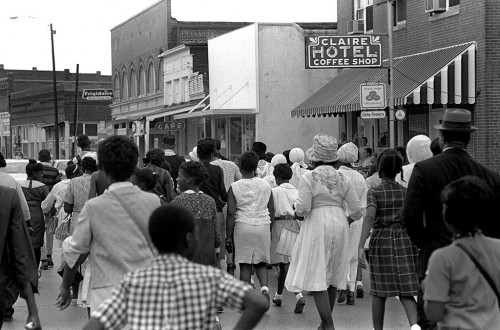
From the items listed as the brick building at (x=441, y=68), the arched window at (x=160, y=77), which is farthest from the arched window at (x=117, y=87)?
the brick building at (x=441, y=68)

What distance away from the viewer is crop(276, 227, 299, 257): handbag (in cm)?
1277

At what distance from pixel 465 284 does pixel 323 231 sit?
5084 millimetres

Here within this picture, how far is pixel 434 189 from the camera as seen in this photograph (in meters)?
6.59

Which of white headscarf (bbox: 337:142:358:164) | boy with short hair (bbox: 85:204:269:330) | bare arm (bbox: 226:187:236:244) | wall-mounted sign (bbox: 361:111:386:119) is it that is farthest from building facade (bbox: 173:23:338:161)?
boy with short hair (bbox: 85:204:269:330)

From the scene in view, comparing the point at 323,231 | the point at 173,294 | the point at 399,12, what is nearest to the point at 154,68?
the point at 399,12

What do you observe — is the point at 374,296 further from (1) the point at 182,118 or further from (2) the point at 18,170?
(1) the point at 182,118

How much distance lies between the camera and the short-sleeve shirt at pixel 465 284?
4.96 metres

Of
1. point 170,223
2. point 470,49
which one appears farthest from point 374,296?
point 470,49

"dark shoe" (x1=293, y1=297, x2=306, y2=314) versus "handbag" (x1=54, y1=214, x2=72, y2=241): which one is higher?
"handbag" (x1=54, y1=214, x2=72, y2=241)

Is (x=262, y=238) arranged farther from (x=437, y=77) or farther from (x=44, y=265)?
(x=437, y=77)

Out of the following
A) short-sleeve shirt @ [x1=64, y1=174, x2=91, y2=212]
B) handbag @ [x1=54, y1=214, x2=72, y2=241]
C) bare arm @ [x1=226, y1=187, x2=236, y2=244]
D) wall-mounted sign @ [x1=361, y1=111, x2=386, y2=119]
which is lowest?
handbag @ [x1=54, y1=214, x2=72, y2=241]

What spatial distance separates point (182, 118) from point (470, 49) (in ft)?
67.2

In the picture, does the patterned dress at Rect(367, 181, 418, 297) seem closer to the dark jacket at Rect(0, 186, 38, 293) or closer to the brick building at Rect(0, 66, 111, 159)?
the dark jacket at Rect(0, 186, 38, 293)

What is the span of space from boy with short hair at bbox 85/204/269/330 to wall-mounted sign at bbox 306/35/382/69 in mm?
21100
